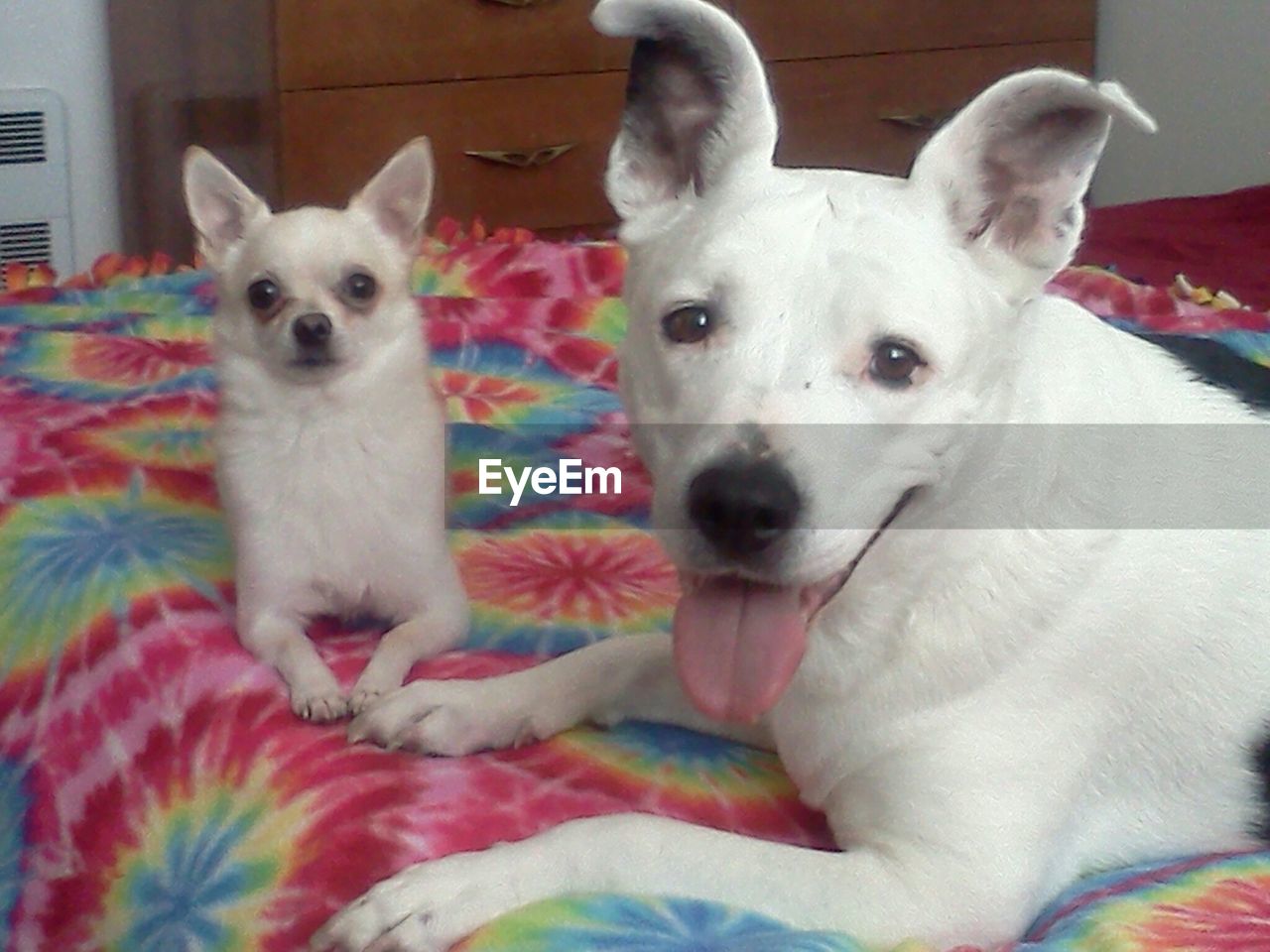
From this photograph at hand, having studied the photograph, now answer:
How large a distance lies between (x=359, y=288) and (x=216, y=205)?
244 mm

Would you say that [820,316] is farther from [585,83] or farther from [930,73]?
[930,73]

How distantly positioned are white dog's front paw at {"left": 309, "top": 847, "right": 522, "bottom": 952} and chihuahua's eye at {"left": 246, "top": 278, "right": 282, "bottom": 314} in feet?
2.62

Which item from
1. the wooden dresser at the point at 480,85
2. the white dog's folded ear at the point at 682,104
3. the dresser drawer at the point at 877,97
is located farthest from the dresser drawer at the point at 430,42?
the white dog's folded ear at the point at 682,104

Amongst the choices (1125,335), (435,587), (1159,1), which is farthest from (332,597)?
(1159,1)

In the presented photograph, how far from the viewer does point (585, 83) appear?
11.5 feet

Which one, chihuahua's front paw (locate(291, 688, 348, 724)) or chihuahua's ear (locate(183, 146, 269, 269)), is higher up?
chihuahua's ear (locate(183, 146, 269, 269))

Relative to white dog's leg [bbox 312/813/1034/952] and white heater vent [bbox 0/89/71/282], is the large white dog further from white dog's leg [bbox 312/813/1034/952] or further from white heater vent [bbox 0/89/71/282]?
white heater vent [bbox 0/89/71/282]

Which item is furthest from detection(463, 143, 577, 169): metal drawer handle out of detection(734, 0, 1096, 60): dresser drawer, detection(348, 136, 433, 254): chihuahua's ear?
detection(348, 136, 433, 254): chihuahua's ear

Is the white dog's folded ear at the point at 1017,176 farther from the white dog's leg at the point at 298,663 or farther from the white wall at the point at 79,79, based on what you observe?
the white wall at the point at 79,79

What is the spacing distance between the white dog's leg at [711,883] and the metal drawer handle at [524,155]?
2538 millimetres

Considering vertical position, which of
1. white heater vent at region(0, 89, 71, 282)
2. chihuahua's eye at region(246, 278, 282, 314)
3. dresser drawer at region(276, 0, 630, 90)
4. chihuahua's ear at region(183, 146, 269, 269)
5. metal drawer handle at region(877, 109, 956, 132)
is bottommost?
white heater vent at region(0, 89, 71, 282)

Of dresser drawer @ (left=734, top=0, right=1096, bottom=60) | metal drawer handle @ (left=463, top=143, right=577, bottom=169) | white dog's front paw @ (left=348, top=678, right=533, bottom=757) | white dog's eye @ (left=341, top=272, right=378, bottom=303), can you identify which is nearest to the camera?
white dog's front paw @ (left=348, top=678, right=533, bottom=757)

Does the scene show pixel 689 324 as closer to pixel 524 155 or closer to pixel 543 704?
pixel 543 704

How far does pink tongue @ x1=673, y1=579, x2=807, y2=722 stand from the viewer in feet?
3.80
